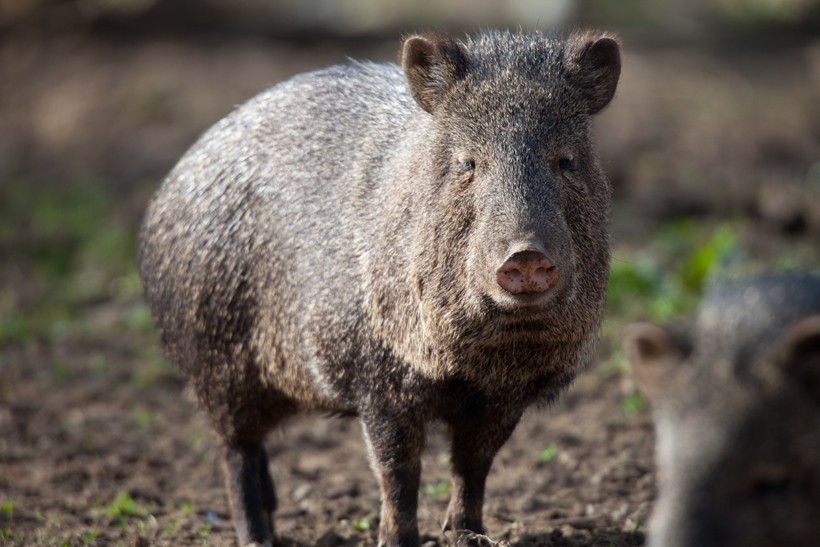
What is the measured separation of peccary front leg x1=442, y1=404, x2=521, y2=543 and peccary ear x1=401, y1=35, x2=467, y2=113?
3.61 feet

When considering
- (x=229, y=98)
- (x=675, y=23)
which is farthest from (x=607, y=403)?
(x=675, y=23)

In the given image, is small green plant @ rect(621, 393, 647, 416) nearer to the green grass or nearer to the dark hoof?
the green grass

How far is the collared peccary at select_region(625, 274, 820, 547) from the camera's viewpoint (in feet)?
9.46

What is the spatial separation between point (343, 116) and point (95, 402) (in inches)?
102

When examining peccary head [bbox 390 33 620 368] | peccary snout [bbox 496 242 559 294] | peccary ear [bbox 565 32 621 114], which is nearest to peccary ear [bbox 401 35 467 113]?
peccary head [bbox 390 33 620 368]

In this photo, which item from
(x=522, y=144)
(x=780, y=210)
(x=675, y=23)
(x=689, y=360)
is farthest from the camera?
(x=675, y=23)

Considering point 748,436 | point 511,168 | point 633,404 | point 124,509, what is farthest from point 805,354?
point 124,509

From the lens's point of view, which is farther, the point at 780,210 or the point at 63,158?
the point at 63,158

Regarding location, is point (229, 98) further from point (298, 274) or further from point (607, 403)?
point (298, 274)

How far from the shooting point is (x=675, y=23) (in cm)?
1312

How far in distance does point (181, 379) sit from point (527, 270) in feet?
11.7

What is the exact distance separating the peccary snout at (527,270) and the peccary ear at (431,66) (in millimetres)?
846

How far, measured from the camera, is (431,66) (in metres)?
4.14

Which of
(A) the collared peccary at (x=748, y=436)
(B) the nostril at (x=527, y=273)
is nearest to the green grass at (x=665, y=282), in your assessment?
(B) the nostril at (x=527, y=273)
